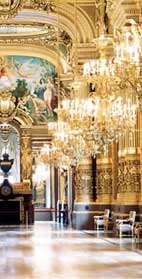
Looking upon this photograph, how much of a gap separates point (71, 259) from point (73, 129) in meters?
7.83

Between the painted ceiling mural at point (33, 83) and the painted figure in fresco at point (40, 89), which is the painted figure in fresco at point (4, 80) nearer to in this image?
the painted ceiling mural at point (33, 83)

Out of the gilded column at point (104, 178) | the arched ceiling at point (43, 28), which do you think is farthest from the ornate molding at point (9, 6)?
the gilded column at point (104, 178)

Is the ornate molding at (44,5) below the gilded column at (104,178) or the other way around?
the other way around

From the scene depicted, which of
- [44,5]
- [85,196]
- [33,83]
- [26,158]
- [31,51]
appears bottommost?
[85,196]

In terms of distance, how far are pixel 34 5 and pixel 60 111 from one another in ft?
20.9

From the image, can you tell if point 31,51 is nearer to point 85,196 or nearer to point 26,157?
point 26,157

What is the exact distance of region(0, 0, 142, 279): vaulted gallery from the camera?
56.9ft

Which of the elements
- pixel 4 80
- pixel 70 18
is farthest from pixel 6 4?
pixel 4 80

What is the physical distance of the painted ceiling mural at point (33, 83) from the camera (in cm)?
4109

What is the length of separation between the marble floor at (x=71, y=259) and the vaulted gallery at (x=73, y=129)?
32mm

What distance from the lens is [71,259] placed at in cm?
1562

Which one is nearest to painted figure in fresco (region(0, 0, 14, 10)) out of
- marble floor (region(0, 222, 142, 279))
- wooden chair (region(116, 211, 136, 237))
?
wooden chair (region(116, 211, 136, 237))

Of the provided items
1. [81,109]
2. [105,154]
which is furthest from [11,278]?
[105,154]

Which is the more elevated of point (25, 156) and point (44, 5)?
point (44, 5)
